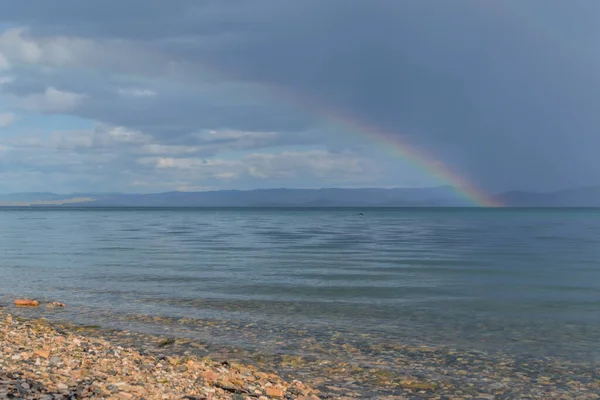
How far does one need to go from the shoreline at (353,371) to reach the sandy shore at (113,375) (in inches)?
1.9

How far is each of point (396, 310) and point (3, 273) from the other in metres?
27.4

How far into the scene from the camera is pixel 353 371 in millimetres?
15062

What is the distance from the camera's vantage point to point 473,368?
15.5 metres

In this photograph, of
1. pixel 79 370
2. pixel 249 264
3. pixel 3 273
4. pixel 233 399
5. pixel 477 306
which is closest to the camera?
pixel 233 399

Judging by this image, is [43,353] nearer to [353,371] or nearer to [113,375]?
[113,375]

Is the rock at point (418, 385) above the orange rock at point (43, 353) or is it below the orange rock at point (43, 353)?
below

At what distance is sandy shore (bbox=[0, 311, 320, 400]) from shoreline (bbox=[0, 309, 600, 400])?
0.16ft

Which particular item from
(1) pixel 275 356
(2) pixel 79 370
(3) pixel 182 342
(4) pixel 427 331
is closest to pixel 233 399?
(2) pixel 79 370

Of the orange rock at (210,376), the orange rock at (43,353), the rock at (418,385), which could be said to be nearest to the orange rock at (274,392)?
the orange rock at (210,376)

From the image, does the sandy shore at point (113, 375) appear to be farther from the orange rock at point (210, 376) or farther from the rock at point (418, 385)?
the rock at point (418, 385)

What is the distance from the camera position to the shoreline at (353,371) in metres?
13.2

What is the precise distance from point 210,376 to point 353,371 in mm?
4191

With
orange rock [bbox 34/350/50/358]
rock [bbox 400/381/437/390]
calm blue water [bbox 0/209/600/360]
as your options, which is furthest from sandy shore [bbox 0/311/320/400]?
calm blue water [bbox 0/209/600/360]

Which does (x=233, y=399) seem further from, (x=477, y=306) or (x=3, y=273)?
(x=3, y=273)
